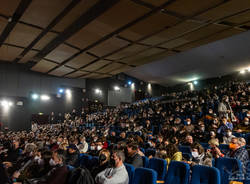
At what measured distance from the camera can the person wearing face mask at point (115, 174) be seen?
8.56ft

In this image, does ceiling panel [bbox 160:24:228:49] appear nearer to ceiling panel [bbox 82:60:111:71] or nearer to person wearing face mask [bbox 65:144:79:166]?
ceiling panel [bbox 82:60:111:71]

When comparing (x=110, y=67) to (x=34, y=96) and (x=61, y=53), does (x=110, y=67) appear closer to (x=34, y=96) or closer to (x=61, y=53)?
(x=61, y=53)

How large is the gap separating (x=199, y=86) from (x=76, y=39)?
13067 millimetres

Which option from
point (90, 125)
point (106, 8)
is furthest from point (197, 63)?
point (106, 8)

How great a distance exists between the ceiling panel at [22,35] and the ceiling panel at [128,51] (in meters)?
3.72

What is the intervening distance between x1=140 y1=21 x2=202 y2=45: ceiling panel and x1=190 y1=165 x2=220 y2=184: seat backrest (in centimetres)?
558

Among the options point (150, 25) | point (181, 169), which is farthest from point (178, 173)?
point (150, 25)

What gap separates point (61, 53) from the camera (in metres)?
10.5

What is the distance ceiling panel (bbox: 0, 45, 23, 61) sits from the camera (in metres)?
10.4

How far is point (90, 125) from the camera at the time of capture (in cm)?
1281

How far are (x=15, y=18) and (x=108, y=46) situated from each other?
12.3ft

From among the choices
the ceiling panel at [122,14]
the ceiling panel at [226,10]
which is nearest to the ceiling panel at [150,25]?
the ceiling panel at [122,14]

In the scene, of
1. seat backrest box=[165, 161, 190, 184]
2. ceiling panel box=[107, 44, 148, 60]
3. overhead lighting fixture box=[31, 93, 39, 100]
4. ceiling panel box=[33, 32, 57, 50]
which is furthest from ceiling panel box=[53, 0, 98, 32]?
overhead lighting fixture box=[31, 93, 39, 100]

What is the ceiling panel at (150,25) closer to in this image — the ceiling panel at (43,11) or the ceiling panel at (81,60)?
the ceiling panel at (43,11)
